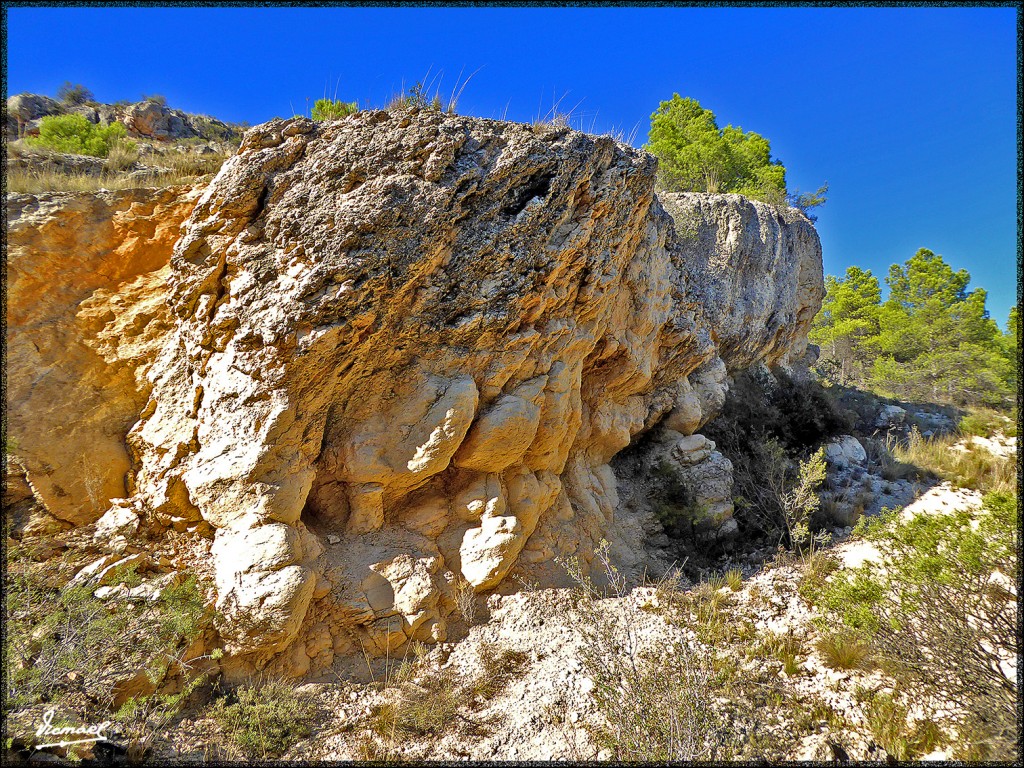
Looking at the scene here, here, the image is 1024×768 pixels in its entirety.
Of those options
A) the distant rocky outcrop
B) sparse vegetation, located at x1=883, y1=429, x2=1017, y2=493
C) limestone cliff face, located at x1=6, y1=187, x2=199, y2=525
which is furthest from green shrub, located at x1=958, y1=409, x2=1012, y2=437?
the distant rocky outcrop

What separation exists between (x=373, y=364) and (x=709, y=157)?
10.6 metres

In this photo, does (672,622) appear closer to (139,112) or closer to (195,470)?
(195,470)

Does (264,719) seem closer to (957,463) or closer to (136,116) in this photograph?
(957,463)

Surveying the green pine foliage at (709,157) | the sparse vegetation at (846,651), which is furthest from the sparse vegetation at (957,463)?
the green pine foliage at (709,157)

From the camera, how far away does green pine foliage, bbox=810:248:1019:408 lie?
1271cm

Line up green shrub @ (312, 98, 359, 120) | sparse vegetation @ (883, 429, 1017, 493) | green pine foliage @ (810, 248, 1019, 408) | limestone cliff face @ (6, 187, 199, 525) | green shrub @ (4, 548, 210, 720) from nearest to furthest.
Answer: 1. green shrub @ (4, 548, 210, 720)
2. limestone cliff face @ (6, 187, 199, 525)
3. green shrub @ (312, 98, 359, 120)
4. sparse vegetation @ (883, 429, 1017, 493)
5. green pine foliage @ (810, 248, 1019, 408)

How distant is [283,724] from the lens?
135 inches

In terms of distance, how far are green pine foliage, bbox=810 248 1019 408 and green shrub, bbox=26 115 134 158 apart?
19.8m

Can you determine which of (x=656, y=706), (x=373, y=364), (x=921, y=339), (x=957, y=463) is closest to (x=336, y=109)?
(x=373, y=364)

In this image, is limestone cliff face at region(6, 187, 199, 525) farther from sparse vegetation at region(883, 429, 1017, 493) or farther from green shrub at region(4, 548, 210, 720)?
sparse vegetation at region(883, 429, 1017, 493)

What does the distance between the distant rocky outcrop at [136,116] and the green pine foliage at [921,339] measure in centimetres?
1960

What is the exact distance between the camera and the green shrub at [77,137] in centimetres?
581

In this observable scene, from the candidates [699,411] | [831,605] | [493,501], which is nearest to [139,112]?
[493,501]

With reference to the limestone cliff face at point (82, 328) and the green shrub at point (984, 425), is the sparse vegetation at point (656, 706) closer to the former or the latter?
the limestone cliff face at point (82, 328)
